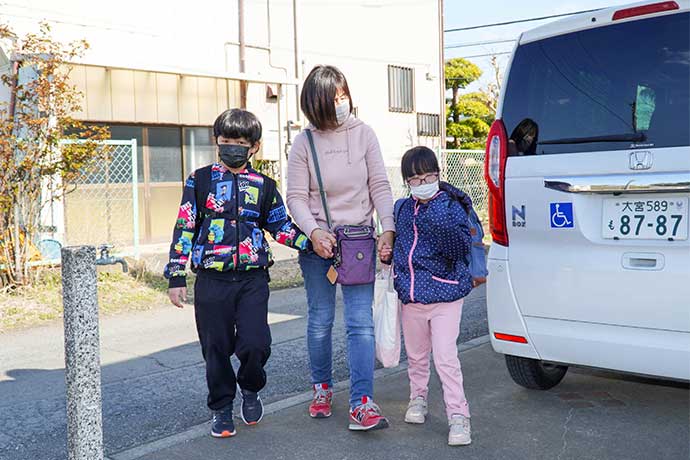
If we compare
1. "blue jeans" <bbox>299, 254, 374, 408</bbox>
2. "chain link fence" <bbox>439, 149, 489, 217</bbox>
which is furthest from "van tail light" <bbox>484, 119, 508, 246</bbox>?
"chain link fence" <bbox>439, 149, 489, 217</bbox>

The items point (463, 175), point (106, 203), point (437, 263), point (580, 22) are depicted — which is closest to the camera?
point (580, 22)

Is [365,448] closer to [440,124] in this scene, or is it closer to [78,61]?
[78,61]

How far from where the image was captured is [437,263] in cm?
354

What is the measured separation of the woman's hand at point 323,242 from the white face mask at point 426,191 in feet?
1.54

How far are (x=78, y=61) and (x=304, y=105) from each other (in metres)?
8.37

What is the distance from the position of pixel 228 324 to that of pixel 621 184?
6.38 feet

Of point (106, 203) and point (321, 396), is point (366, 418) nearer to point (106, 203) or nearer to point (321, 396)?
point (321, 396)

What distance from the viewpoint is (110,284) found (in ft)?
25.1

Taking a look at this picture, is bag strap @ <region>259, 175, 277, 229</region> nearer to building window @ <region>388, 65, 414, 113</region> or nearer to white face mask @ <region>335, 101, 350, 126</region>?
white face mask @ <region>335, 101, 350, 126</region>

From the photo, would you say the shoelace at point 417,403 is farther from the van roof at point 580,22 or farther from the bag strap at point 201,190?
the van roof at point 580,22

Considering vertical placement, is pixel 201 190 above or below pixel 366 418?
above

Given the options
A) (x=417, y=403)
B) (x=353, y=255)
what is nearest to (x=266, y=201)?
(x=353, y=255)

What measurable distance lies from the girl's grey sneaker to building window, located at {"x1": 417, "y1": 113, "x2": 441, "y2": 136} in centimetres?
1651

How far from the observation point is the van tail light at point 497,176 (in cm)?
363
